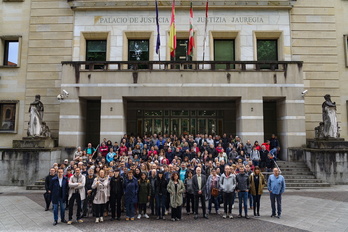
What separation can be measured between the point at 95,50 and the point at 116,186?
1515 cm

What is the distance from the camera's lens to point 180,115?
21.5 m

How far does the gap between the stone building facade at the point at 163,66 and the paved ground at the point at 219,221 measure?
26.5 feet

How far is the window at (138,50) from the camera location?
21062mm

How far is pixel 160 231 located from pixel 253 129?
12.2 metres

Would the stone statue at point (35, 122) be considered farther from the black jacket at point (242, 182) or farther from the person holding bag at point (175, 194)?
the black jacket at point (242, 182)

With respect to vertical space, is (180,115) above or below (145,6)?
below

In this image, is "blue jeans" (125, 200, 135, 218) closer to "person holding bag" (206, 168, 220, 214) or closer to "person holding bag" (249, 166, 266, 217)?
"person holding bag" (206, 168, 220, 214)

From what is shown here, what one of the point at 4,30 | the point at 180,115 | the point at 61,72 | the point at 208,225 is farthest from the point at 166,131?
the point at 4,30

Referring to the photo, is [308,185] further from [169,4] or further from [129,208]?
[169,4]

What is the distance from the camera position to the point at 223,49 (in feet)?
69.4

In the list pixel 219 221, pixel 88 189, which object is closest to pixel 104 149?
pixel 88 189

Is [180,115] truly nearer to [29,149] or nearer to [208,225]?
[29,149]

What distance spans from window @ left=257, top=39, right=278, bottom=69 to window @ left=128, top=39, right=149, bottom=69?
9.14 meters

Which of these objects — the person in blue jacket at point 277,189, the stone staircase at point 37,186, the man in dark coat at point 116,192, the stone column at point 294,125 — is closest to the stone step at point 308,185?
the stone column at point 294,125
